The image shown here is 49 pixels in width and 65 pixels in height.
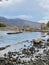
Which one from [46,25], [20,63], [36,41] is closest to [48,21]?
[46,25]

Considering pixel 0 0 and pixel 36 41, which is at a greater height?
pixel 0 0

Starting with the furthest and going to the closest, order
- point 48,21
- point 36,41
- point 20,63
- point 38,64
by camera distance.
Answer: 1. point 48,21
2. point 36,41
3. point 20,63
4. point 38,64

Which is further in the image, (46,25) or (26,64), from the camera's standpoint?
(46,25)

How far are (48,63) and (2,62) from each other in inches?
152

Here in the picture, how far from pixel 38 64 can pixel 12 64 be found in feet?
7.01

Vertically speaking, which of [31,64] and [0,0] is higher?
[0,0]

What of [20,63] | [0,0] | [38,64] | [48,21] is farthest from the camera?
[48,21]

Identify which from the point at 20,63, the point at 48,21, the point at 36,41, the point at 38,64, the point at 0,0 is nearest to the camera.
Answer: the point at 0,0

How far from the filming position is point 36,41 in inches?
1508

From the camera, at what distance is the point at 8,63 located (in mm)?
16281

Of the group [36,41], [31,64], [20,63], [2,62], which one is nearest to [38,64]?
[31,64]

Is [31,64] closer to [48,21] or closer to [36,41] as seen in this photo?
[36,41]

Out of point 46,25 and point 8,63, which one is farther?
point 46,25

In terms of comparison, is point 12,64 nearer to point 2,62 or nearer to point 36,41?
point 2,62
